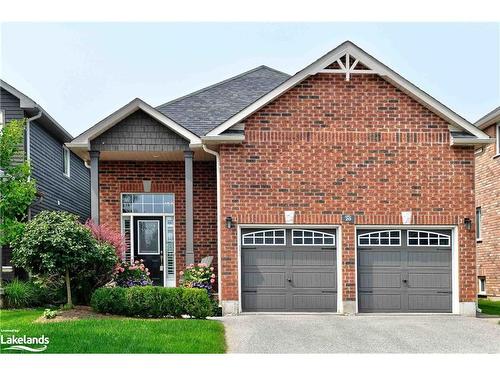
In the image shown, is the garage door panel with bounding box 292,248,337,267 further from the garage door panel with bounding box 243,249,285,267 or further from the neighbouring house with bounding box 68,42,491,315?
the garage door panel with bounding box 243,249,285,267

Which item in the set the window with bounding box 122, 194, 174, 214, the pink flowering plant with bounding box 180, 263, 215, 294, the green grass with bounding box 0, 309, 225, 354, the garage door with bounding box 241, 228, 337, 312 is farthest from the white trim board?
the green grass with bounding box 0, 309, 225, 354

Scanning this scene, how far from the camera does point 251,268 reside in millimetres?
17406

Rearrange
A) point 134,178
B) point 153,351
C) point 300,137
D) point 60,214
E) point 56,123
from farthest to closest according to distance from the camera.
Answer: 1. point 56,123
2. point 134,178
3. point 300,137
4. point 60,214
5. point 153,351

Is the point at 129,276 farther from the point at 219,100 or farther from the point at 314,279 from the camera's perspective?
the point at 219,100

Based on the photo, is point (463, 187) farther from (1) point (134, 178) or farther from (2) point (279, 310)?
(1) point (134, 178)

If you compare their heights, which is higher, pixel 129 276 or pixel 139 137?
pixel 139 137

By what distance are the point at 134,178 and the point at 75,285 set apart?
13.9ft

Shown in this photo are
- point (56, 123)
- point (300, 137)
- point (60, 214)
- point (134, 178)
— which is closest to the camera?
point (60, 214)

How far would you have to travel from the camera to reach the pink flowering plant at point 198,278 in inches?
674

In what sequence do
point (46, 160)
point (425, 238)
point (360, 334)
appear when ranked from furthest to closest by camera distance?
point (46, 160)
point (425, 238)
point (360, 334)

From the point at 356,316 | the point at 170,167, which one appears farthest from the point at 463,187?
the point at 170,167

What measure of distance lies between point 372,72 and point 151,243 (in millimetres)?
7590

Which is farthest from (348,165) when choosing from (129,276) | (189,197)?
(129,276)

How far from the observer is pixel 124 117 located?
1794cm
